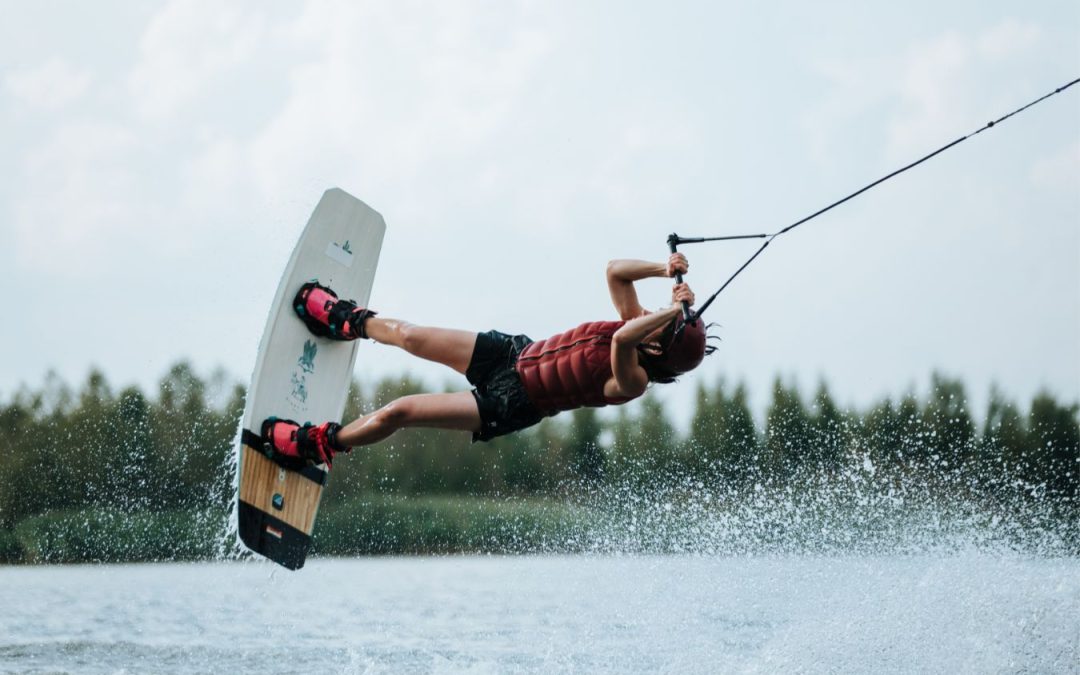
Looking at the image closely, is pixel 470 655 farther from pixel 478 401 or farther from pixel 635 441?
pixel 635 441

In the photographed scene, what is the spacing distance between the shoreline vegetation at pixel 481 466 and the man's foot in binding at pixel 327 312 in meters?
14.0

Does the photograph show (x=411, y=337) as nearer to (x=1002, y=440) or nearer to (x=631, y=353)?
(x=631, y=353)

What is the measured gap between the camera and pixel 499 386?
582 cm

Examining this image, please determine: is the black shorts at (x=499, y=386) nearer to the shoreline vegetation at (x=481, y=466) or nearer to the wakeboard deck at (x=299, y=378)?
the wakeboard deck at (x=299, y=378)

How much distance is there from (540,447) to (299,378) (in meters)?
17.9

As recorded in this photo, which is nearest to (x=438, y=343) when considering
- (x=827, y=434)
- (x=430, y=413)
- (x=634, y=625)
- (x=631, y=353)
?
(x=430, y=413)

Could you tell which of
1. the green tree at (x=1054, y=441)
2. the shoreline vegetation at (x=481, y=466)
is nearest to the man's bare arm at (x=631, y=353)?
the shoreline vegetation at (x=481, y=466)

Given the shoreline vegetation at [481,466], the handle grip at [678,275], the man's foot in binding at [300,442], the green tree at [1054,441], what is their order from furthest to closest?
the green tree at [1054,441]
the shoreline vegetation at [481,466]
the man's foot in binding at [300,442]
the handle grip at [678,275]

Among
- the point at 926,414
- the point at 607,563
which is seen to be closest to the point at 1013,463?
the point at 926,414

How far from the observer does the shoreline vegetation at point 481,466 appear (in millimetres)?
22969

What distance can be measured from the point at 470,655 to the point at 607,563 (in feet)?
28.4

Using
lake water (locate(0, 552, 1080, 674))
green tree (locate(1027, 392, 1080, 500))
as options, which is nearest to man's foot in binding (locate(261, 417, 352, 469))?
lake water (locate(0, 552, 1080, 674))

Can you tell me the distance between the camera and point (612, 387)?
217 inches

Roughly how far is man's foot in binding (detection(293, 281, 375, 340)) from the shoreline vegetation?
1402 cm
